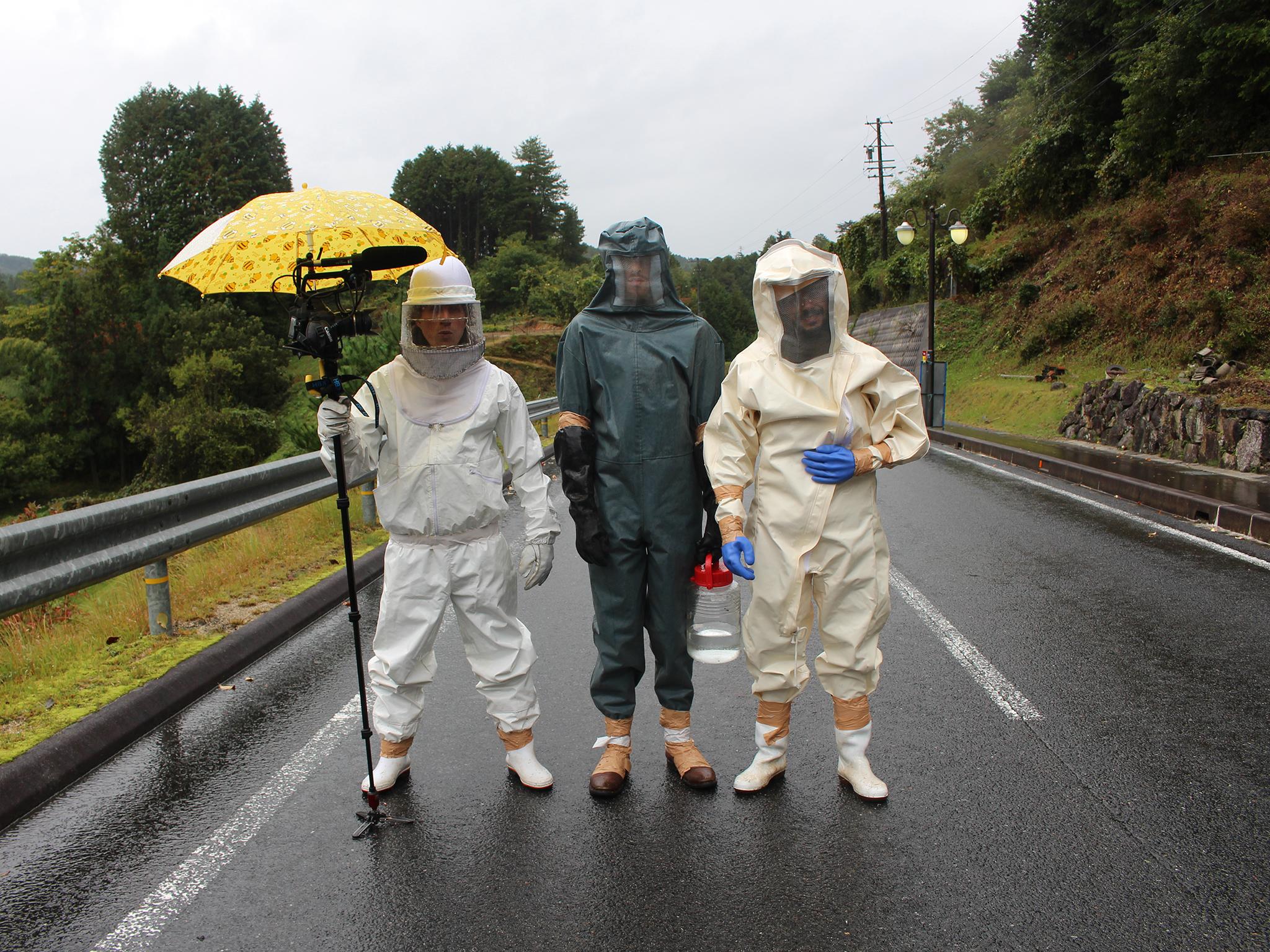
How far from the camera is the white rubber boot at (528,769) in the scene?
368 centimetres

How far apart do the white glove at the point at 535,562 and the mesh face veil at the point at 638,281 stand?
3.33 feet

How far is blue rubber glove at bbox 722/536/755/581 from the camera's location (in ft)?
11.5

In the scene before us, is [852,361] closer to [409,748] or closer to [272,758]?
[409,748]

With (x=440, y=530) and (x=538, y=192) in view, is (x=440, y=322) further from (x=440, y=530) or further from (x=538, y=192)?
(x=538, y=192)

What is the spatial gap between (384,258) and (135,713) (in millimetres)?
2454

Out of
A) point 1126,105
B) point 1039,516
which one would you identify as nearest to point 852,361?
point 1039,516

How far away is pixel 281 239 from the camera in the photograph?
12.5ft

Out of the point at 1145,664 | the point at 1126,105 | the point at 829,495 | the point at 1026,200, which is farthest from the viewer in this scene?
the point at 1026,200

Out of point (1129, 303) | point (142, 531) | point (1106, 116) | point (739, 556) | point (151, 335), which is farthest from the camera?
point (151, 335)

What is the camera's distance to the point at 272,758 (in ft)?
13.0

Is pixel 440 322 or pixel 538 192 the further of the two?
pixel 538 192

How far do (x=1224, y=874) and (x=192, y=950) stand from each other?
123 inches

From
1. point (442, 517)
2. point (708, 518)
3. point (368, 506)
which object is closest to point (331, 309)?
point (442, 517)

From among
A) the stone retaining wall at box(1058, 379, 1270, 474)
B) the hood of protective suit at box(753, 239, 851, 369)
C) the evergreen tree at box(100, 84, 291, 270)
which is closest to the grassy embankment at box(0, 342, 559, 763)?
the hood of protective suit at box(753, 239, 851, 369)
